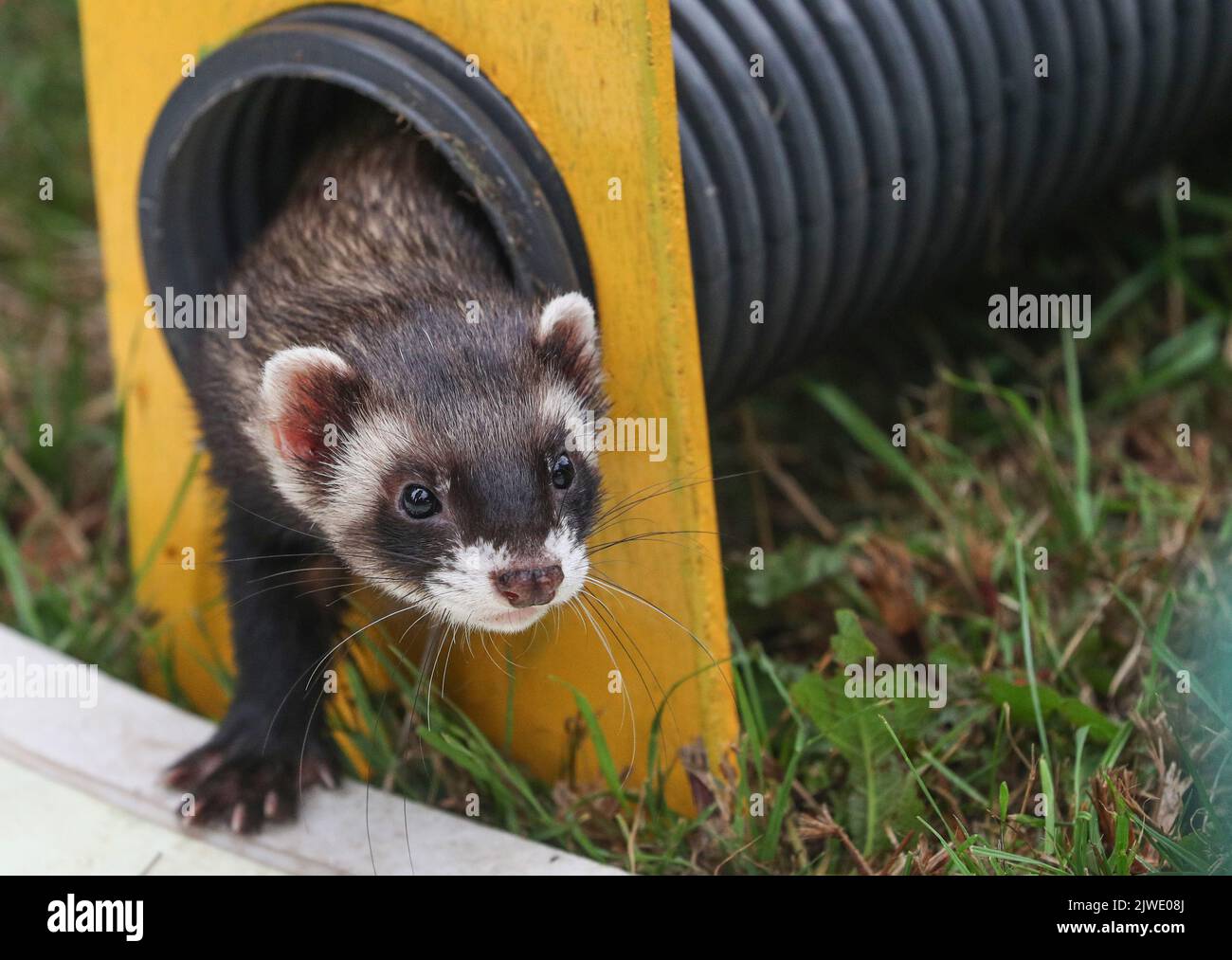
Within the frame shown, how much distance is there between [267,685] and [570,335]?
106 centimetres

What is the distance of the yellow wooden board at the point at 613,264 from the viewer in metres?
2.75

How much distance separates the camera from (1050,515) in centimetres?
378

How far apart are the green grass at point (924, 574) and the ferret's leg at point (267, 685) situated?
0.44 ft

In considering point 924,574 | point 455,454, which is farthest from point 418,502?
point 924,574

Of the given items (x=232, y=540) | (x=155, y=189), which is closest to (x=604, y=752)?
(x=232, y=540)

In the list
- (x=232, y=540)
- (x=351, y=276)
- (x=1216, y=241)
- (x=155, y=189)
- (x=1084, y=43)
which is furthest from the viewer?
(x=1216, y=241)

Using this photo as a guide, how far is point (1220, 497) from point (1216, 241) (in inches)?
45.5

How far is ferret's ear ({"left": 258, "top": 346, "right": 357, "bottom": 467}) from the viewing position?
268cm

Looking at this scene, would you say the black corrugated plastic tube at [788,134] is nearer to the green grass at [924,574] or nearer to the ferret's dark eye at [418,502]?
the green grass at [924,574]

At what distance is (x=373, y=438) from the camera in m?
2.74

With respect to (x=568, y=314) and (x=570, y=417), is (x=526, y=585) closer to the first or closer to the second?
(x=570, y=417)
